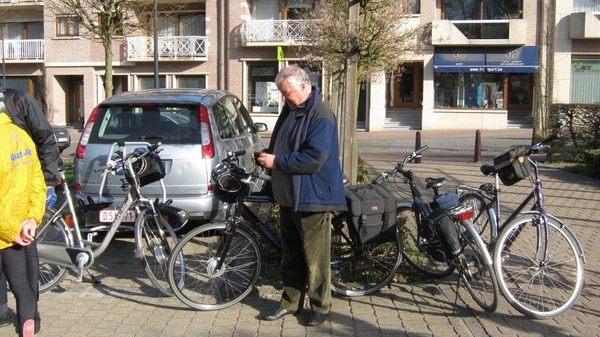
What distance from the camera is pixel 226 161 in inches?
203

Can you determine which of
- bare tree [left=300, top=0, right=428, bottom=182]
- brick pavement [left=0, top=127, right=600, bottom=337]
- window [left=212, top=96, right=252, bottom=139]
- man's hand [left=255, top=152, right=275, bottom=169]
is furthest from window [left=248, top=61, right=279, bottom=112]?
man's hand [left=255, top=152, right=275, bottom=169]

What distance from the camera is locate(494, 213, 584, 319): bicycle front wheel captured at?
486 centimetres

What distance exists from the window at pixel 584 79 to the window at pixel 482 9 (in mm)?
3368

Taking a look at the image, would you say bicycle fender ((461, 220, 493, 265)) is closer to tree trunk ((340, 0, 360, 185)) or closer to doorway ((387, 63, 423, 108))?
tree trunk ((340, 0, 360, 185))

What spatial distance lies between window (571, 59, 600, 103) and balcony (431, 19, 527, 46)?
2.67m

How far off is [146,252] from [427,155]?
1315cm

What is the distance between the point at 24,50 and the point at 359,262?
107 feet

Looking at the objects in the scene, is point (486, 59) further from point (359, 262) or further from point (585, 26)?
point (359, 262)

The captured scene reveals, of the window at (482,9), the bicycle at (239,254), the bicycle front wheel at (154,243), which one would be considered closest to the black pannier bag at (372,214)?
the bicycle at (239,254)

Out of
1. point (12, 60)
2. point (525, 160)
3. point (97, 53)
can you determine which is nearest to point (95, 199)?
point (525, 160)

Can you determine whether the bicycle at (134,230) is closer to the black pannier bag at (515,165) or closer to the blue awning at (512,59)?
the black pannier bag at (515,165)

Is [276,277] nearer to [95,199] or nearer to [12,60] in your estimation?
[95,199]

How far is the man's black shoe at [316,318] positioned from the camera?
4.85 metres

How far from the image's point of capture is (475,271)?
5.11m
